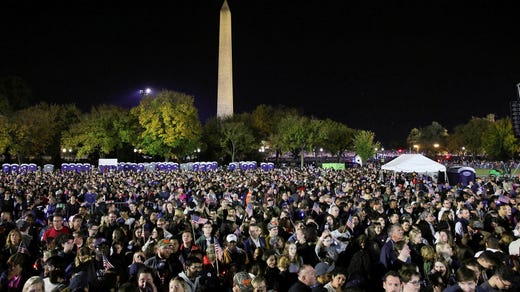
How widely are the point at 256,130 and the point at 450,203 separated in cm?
6342

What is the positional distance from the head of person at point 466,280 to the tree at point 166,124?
47841 mm

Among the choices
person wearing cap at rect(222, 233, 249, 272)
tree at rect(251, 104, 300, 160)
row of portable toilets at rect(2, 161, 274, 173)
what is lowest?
person wearing cap at rect(222, 233, 249, 272)

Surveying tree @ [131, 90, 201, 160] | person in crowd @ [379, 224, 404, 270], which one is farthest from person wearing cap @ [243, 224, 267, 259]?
tree @ [131, 90, 201, 160]

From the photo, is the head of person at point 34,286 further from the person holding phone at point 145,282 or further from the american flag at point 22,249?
the american flag at point 22,249

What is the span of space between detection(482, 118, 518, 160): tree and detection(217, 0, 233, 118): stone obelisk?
45339 mm

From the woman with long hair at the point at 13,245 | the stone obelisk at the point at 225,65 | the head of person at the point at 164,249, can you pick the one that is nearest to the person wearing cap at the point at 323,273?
the head of person at the point at 164,249

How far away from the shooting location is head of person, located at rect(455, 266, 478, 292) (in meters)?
4.71

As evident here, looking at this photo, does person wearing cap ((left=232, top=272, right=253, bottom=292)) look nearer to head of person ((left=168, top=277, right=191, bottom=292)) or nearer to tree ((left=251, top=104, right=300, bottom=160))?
head of person ((left=168, top=277, right=191, bottom=292))

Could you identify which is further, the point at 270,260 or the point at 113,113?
the point at 113,113

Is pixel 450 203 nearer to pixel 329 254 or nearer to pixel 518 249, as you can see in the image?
pixel 518 249

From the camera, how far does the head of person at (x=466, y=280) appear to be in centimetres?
471

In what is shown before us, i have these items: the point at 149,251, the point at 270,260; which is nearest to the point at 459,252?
the point at 270,260

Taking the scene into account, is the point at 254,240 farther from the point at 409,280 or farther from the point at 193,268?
the point at 409,280

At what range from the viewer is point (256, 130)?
74125mm
